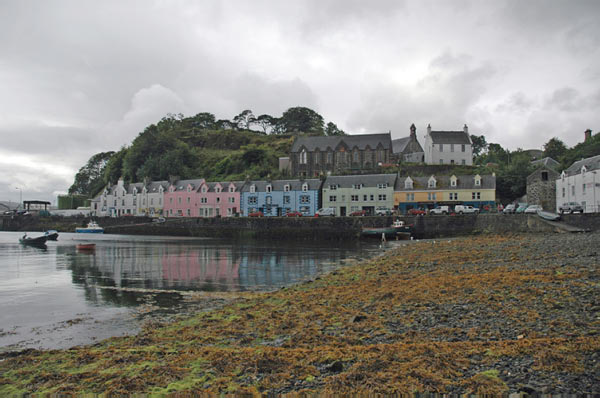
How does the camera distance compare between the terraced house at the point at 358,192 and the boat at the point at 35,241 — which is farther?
the terraced house at the point at 358,192

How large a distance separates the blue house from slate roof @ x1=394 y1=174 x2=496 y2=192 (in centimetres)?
1466

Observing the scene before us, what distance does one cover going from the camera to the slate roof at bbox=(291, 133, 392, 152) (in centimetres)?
8488

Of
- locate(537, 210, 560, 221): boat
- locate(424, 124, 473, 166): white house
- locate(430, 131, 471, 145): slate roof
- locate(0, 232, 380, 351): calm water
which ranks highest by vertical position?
locate(430, 131, 471, 145): slate roof

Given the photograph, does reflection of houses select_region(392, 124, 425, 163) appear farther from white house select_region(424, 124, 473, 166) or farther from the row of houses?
the row of houses

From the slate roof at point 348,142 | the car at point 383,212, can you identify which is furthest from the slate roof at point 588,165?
the slate roof at point 348,142

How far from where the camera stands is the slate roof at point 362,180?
231 feet

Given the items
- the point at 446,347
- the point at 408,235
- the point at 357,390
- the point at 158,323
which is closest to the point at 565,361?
the point at 446,347

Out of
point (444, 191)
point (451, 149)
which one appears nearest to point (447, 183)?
point (444, 191)

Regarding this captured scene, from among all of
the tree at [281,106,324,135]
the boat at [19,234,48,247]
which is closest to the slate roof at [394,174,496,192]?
the boat at [19,234,48,247]

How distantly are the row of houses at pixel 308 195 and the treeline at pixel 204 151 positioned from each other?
7957 millimetres

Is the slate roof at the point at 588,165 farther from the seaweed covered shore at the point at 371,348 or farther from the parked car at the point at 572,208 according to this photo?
the seaweed covered shore at the point at 371,348

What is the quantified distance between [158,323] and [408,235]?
144ft

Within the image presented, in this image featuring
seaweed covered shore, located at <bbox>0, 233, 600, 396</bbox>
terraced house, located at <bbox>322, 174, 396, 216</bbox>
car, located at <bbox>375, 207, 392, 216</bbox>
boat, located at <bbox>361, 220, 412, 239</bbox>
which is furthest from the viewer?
terraced house, located at <bbox>322, 174, 396, 216</bbox>

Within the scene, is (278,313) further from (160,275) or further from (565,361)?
(160,275)
